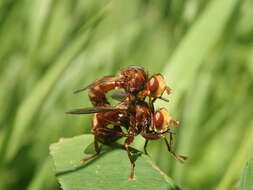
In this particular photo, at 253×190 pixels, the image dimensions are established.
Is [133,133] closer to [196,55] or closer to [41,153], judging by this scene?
[196,55]

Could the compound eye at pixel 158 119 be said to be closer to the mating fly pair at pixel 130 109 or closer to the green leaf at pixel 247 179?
the mating fly pair at pixel 130 109

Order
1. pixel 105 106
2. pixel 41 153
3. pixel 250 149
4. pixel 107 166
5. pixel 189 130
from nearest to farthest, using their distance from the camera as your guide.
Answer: pixel 107 166
pixel 105 106
pixel 250 149
pixel 189 130
pixel 41 153

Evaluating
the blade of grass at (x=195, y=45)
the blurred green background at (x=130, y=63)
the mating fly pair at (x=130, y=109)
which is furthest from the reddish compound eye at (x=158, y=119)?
the blade of grass at (x=195, y=45)

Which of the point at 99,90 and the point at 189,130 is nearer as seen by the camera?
the point at 99,90

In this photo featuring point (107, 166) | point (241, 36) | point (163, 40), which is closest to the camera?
Result: point (107, 166)

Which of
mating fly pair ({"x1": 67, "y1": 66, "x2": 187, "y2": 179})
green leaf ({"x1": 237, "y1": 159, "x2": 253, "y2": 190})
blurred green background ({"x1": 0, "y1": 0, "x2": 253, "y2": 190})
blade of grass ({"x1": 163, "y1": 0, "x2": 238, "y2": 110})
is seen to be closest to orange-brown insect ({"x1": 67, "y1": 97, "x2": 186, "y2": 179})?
mating fly pair ({"x1": 67, "y1": 66, "x2": 187, "y2": 179})

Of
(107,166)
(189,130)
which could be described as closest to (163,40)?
(189,130)
